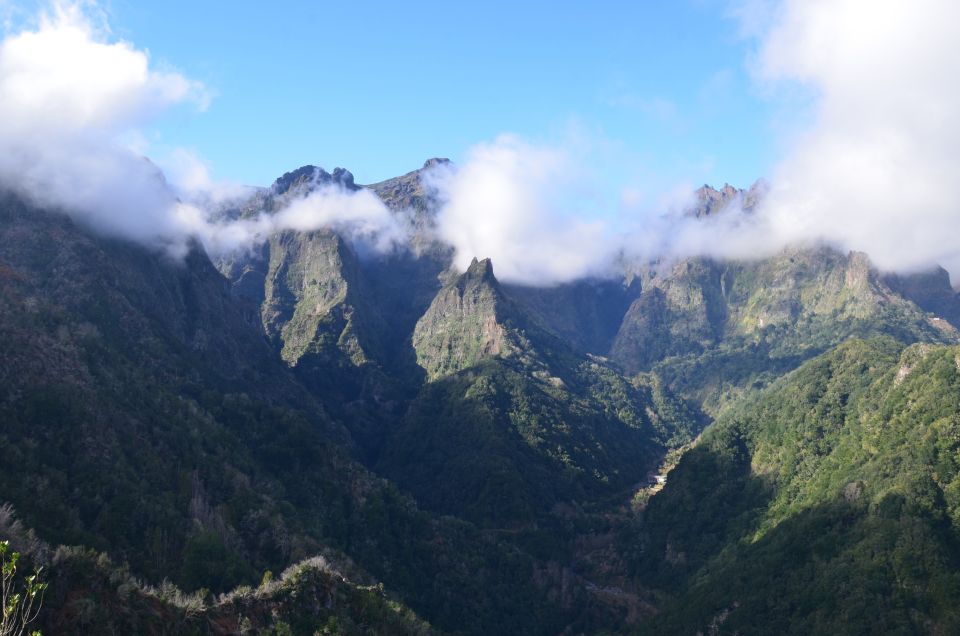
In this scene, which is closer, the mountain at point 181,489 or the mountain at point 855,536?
the mountain at point 855,536

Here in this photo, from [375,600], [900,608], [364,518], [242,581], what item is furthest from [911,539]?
[364,518]

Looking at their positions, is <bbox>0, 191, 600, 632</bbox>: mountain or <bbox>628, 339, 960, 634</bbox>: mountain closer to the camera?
<bbox>628, 339, 960, 634</bbox>: mountain

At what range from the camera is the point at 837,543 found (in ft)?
438

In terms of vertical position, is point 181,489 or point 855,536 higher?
point 181,489

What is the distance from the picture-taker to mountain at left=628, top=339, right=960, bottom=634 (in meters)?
115

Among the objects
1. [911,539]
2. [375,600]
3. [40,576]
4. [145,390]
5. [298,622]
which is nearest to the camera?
[40,576]

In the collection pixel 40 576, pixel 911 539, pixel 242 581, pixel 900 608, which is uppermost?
pixel 40 576

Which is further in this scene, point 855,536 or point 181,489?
point 181,489

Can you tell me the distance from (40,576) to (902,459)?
471ft

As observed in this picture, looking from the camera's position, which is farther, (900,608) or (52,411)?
(52,411)

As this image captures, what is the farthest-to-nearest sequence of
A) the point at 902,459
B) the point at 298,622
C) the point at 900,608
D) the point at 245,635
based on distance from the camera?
the point at 902,459 → the point at 900,608 → the point at 298,622 → the point at 245,635

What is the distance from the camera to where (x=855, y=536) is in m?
131

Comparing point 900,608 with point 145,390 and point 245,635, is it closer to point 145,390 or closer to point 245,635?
point 245,635

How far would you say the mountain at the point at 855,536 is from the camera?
11531 cm
